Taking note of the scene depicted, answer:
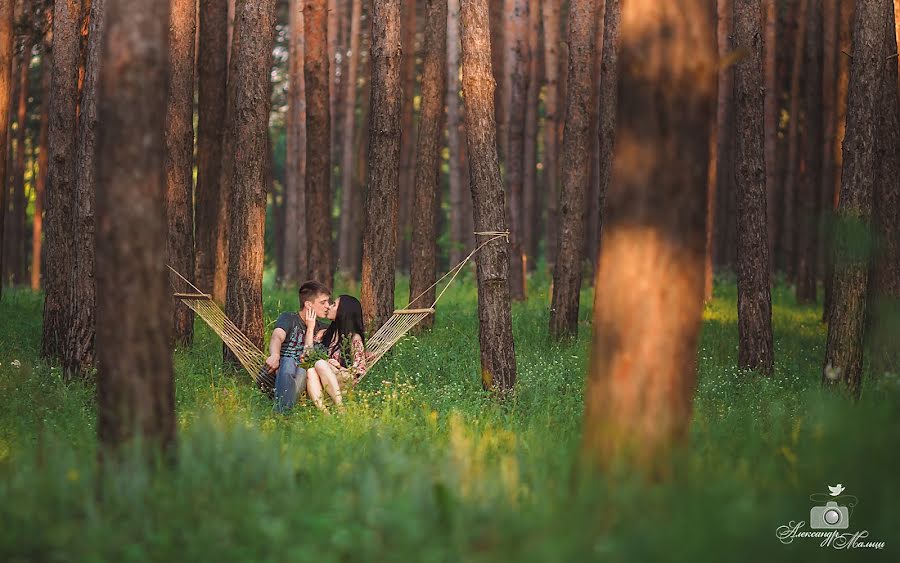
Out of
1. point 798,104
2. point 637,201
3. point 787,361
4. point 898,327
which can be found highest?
point 798,104

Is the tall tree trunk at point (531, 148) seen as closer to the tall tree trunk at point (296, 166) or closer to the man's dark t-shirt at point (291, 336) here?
the tall tree trunk at point (296, 166)

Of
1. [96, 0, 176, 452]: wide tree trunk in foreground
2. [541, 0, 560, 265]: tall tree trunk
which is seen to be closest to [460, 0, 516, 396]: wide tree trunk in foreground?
[96, 0, 176, 452]: wide tree trunk in foreground

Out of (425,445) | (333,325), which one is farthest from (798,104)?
(425,445)

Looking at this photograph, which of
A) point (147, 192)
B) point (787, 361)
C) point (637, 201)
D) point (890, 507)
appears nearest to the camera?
point (890, 507)

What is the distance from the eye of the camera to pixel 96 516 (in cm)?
498

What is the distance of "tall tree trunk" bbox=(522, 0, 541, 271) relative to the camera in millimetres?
23645

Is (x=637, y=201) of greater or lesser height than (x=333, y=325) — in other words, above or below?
above

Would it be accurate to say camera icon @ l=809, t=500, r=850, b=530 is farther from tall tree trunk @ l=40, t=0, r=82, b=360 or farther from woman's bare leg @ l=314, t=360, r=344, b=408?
tall tree trunk @ l=40, t=0, r=82, b=360

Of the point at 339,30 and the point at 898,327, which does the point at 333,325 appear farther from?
the point at 339,30

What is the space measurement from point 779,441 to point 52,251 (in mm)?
8785

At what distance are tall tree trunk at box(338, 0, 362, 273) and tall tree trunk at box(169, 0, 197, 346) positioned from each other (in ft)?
40.7

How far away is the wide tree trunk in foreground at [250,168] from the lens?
11.0 metres

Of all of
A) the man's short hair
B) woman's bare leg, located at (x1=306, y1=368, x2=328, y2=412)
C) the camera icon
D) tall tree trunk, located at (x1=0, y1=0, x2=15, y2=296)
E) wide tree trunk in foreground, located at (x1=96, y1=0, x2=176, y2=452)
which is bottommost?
woman's bare leg, located at (x1=306, y1=368, x2=328, y2=412)

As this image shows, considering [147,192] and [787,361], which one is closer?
[147,192]
